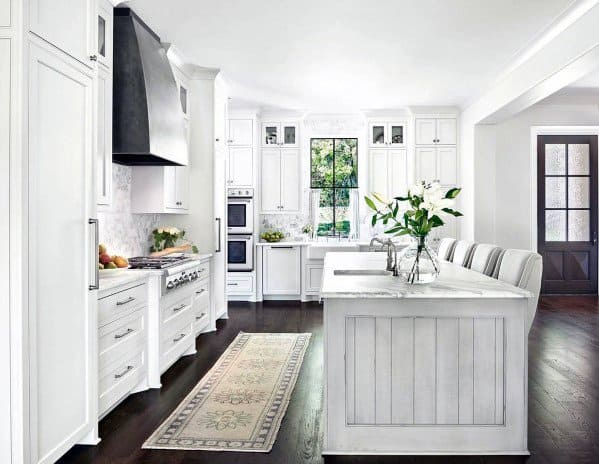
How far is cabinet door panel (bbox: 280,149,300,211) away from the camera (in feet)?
26.2

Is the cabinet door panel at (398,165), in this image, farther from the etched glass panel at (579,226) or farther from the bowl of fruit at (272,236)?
the etched glass panel at (579,226)

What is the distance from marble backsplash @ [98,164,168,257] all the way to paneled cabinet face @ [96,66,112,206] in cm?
53

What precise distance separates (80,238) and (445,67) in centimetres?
433

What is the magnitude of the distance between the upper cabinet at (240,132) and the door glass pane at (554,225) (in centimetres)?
446

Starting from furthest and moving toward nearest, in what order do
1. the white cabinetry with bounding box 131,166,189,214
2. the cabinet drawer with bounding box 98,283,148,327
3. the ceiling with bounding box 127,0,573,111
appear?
the white cabinetry with bounding box 131,166,189,214
the ceiling with bounding box 127,0,573,111
the cabinet drawer with bounding box 98,283,148,327

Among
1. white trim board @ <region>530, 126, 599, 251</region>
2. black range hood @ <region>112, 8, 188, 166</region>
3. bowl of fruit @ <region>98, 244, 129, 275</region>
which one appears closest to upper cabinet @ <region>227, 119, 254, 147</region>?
black range hood @ <region>112, 8, 188, 166</region>

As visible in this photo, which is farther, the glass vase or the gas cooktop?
the gas cooktop

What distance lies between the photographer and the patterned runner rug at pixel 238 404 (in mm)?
2861

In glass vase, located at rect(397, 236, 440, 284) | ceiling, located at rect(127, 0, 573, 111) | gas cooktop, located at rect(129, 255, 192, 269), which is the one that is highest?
ceiling, located at rect(127, 0, 573, 111)

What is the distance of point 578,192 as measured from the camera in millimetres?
8117

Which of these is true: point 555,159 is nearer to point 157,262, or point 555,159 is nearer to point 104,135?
point 157,262

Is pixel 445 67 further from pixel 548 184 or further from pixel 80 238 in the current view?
pixel 80 238

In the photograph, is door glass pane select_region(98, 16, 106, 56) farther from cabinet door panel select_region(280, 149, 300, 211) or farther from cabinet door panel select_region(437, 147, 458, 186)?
cabinet door panel select_region(437, 147, 458, 186)

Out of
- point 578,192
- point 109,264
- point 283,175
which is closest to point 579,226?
point 578,192
